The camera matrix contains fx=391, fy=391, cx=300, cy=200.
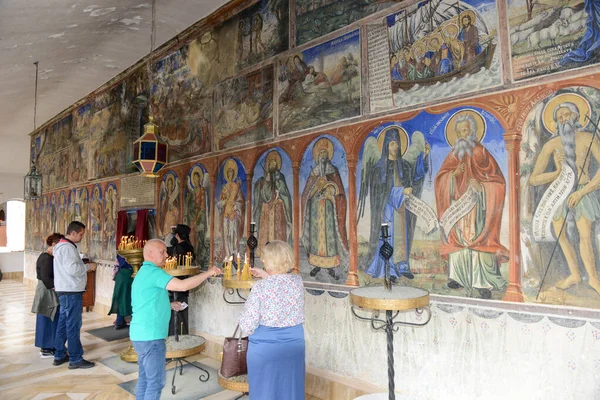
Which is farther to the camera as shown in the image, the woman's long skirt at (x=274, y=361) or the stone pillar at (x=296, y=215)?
the stone pillar at (x=296, y=215)

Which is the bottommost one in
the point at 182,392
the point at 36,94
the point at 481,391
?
the point at 182,392

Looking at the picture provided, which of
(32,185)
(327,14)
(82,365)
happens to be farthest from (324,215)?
(32,185)

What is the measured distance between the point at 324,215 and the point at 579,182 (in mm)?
2427

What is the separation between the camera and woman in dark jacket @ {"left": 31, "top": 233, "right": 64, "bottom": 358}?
18.4ft

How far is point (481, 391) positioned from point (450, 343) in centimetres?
43

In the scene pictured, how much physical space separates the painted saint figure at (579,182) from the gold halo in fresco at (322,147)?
2.13 m

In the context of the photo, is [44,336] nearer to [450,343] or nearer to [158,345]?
[158,345]

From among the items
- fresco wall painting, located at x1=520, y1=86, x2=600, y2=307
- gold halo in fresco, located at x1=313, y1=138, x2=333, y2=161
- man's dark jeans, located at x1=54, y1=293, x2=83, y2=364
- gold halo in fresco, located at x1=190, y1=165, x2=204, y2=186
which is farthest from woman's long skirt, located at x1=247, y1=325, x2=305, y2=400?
gold halo in fresco, located at x1=190, y1=165, x2=204, y2=186

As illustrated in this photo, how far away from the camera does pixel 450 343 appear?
3.48m

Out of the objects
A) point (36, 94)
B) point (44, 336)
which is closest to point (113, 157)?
point (36, 94)

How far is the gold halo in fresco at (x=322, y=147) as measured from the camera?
4504 mm

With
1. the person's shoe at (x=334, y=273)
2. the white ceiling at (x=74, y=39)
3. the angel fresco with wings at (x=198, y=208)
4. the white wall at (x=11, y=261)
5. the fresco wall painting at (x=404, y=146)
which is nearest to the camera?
the fresco wall painting at (x=404, y=146)

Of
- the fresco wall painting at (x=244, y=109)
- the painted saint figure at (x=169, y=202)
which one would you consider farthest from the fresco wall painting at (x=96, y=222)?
the fresco wall painting at (x=244, y=109)

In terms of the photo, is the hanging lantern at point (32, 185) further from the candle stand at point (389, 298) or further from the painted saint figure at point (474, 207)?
the painted saint figure at point (474, 207)
